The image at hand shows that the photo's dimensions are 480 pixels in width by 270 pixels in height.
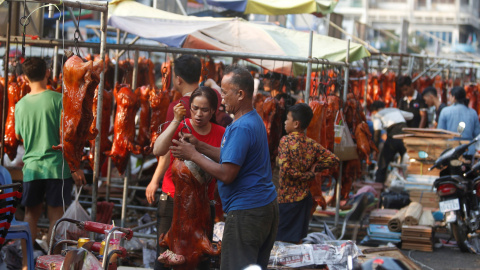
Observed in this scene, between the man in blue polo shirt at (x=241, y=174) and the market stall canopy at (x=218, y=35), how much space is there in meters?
3.58

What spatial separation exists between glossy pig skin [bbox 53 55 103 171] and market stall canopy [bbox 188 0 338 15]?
6246mm

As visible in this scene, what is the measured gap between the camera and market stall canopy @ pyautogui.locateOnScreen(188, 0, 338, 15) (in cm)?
1088

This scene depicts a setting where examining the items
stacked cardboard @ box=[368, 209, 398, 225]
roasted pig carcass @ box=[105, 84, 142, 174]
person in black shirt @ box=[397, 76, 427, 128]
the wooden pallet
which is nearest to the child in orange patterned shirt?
roasted pig carcass @ box=[105, 84, 142, 174]

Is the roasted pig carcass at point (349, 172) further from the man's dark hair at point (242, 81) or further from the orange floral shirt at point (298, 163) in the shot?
the man's dark hair at point (242, 81)

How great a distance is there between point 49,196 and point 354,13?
217ft

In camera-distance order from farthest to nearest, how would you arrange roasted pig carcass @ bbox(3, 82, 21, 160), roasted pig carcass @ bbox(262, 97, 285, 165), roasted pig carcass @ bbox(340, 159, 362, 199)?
roasted pig carcass @ bbox(340, 159, 362, 199)
roasted pig carcass @ bbox(262, 97, 285, 165)
roasted pig carcass @ bbox(3, 82, 21, 160)

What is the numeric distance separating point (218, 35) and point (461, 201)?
3.90 m

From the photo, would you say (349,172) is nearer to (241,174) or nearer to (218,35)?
(218,35)

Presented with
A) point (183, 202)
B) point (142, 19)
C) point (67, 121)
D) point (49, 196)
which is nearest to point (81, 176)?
point (49, 196)

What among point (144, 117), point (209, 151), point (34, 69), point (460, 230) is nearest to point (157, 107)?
Answer: point (144, 117)

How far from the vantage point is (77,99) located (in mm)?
5094

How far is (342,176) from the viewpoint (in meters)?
8.34

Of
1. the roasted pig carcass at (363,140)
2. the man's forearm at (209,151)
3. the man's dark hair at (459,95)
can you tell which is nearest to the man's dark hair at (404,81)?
the man's dark hair at (459,95)

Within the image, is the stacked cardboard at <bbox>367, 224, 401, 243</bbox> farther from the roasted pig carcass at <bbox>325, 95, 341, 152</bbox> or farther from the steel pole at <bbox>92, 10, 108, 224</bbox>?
the steel pole at <bbox>92, 10, 108, 224</bbox>
